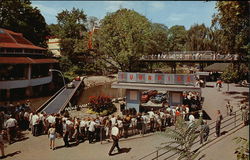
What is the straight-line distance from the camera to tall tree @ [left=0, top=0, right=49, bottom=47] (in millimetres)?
51875

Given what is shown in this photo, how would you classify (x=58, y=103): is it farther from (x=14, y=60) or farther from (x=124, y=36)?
(x=124, y=36)

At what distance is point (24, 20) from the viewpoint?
5606 cm

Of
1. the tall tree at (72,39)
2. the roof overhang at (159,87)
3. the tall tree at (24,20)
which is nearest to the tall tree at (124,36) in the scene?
the tall tree at (72,39)

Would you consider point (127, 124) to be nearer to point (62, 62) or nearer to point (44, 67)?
point (44, 67)

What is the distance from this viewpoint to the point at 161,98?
100 ft

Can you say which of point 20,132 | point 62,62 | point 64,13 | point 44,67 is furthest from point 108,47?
point 20,132

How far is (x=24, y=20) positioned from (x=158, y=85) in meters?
43.2

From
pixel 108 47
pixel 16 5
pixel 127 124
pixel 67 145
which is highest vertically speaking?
pixel 16 5

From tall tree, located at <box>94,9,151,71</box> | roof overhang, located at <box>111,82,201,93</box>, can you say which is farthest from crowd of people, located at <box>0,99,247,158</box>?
tall tree, located at <box>94,9,151,71</box>

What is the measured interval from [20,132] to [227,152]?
13966 mm

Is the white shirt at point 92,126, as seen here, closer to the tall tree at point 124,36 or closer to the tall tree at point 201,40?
the tall tree at point 124,36

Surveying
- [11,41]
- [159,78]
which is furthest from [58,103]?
[11,41]

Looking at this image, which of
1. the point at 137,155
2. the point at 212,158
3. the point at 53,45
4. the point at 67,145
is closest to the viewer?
the point at 212,158

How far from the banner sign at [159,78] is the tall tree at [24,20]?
3773 cm
